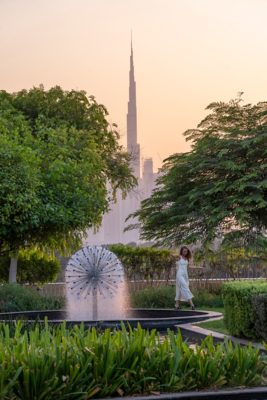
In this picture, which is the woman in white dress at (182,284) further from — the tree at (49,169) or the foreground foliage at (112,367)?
the foreground foliage at (112,367)

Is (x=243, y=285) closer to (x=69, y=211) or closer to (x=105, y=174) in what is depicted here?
(x=69, y=211)

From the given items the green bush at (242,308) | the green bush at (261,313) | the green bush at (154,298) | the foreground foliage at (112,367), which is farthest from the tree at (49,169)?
the foreground foliage at (112,367)

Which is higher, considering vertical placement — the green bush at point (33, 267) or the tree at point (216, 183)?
the tree at point (216, 183)

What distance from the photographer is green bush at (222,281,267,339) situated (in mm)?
13789

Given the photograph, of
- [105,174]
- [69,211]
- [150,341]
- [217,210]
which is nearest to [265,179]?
[217,210]

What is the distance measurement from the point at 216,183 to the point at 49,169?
22.6ft

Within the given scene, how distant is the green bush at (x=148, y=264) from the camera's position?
112 feet

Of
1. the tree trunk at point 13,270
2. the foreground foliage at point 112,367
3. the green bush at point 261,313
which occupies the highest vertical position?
the tree trunk at point 13,270

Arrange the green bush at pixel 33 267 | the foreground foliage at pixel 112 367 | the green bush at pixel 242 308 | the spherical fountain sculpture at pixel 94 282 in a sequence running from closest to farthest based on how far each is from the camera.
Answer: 1. the foreground foliage at pixel 112 367
2. the green bush at pixel 242 308
3. the spherical fountain sculpture at pixel 94 282
4. the green bush at pixel 33 267

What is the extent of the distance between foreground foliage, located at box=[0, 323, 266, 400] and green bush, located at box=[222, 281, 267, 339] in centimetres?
408

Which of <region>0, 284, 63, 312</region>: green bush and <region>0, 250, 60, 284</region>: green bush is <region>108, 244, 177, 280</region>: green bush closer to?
<region>0, 250, 60, 284</region>: green bush

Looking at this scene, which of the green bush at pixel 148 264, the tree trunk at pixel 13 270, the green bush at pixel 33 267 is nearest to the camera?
the green bush at pixel 148 264

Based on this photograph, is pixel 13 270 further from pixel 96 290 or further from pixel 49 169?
pixel 96 290

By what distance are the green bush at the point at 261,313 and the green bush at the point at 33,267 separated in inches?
927
